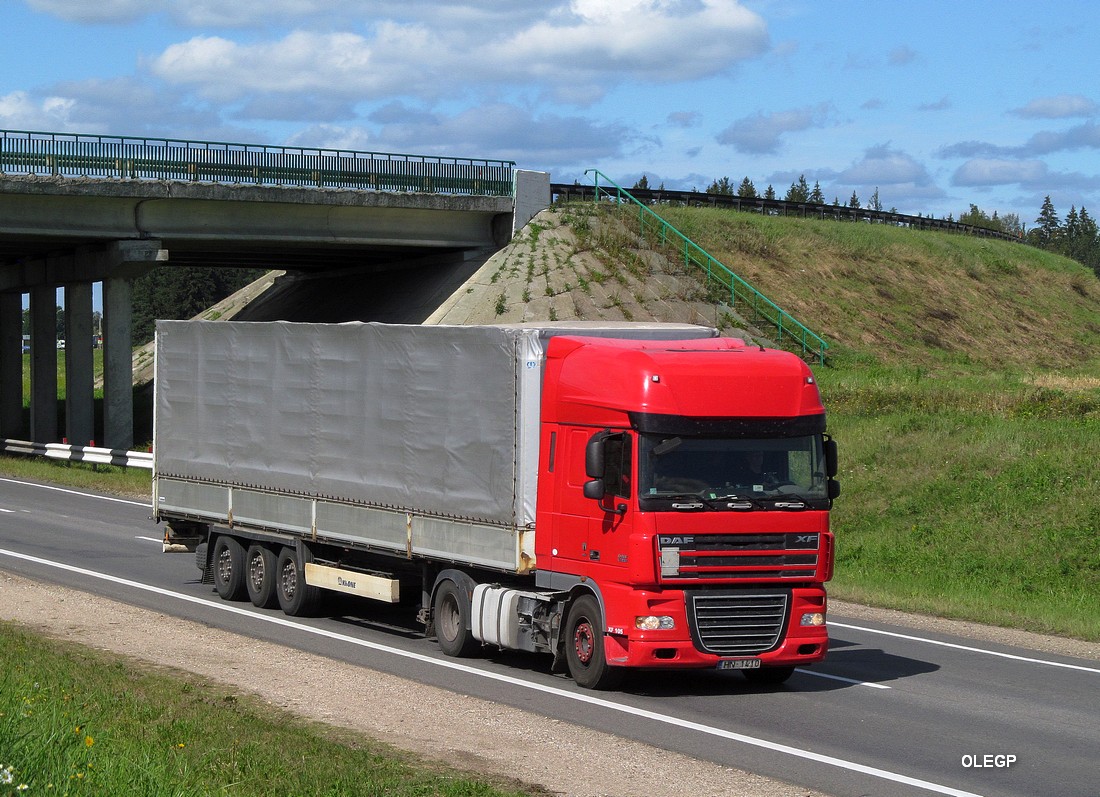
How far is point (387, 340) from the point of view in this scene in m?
16.4

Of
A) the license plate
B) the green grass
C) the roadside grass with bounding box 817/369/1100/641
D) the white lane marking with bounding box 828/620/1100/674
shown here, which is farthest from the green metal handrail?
the license plate

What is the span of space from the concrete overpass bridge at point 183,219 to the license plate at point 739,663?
1258 inches

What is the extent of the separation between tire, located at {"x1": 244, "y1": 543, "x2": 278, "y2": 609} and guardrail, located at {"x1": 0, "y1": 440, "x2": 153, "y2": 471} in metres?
18.2

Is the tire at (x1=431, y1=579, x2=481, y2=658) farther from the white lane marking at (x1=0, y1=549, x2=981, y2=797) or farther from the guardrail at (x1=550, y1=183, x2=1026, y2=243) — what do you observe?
the guardrail at (x1=550, y1=183, x2=1026, y2=243)

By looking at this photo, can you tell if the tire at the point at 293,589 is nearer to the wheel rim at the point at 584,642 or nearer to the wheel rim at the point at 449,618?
the wheel rim at the point at 449,618

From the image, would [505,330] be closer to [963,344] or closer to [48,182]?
[48,182]

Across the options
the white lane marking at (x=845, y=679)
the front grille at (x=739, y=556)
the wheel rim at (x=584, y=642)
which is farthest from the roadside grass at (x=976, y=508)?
the wheel rim at (x=584, y=642)

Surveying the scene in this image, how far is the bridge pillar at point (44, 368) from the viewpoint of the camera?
170 feet

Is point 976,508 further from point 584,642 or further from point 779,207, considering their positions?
point 779,207

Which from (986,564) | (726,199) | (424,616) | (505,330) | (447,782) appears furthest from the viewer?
(726,199)

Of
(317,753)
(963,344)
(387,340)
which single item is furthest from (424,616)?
(963,344)

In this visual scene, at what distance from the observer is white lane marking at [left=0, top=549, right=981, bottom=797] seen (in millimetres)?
10234

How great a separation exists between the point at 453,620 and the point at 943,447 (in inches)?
603

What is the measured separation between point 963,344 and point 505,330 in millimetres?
42372
